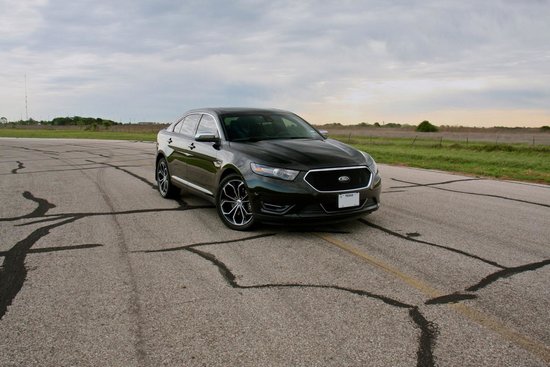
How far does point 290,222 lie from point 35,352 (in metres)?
3.18

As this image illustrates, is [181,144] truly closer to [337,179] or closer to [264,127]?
[264,127]

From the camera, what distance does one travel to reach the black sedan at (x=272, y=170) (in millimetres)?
5633

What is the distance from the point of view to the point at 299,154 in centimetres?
596

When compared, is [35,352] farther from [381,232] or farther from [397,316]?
[381,232]

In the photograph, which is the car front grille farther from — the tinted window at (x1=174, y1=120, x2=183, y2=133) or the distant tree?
the distant tree

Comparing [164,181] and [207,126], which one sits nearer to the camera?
[207,126]

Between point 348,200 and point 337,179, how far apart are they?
0.94 feet

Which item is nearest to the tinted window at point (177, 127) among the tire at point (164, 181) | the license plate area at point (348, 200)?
the tire at point (164, 181)

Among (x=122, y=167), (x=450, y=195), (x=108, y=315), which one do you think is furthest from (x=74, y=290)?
(x=122, y=167)

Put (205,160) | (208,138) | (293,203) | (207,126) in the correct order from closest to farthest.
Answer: (293,203) < (208,138) < (205,160) < (207,126)

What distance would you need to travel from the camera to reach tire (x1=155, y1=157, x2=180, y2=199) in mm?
8523

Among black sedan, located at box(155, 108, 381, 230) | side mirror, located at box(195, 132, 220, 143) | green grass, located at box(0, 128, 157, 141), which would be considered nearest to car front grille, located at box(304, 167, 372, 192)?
black sedan, located at box(155, 108, 381, 230)

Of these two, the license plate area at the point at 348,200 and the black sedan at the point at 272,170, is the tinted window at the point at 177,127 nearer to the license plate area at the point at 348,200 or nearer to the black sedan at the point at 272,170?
the black sedan at the point at 272,170

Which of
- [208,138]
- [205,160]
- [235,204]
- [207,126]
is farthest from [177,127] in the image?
[235,204]
